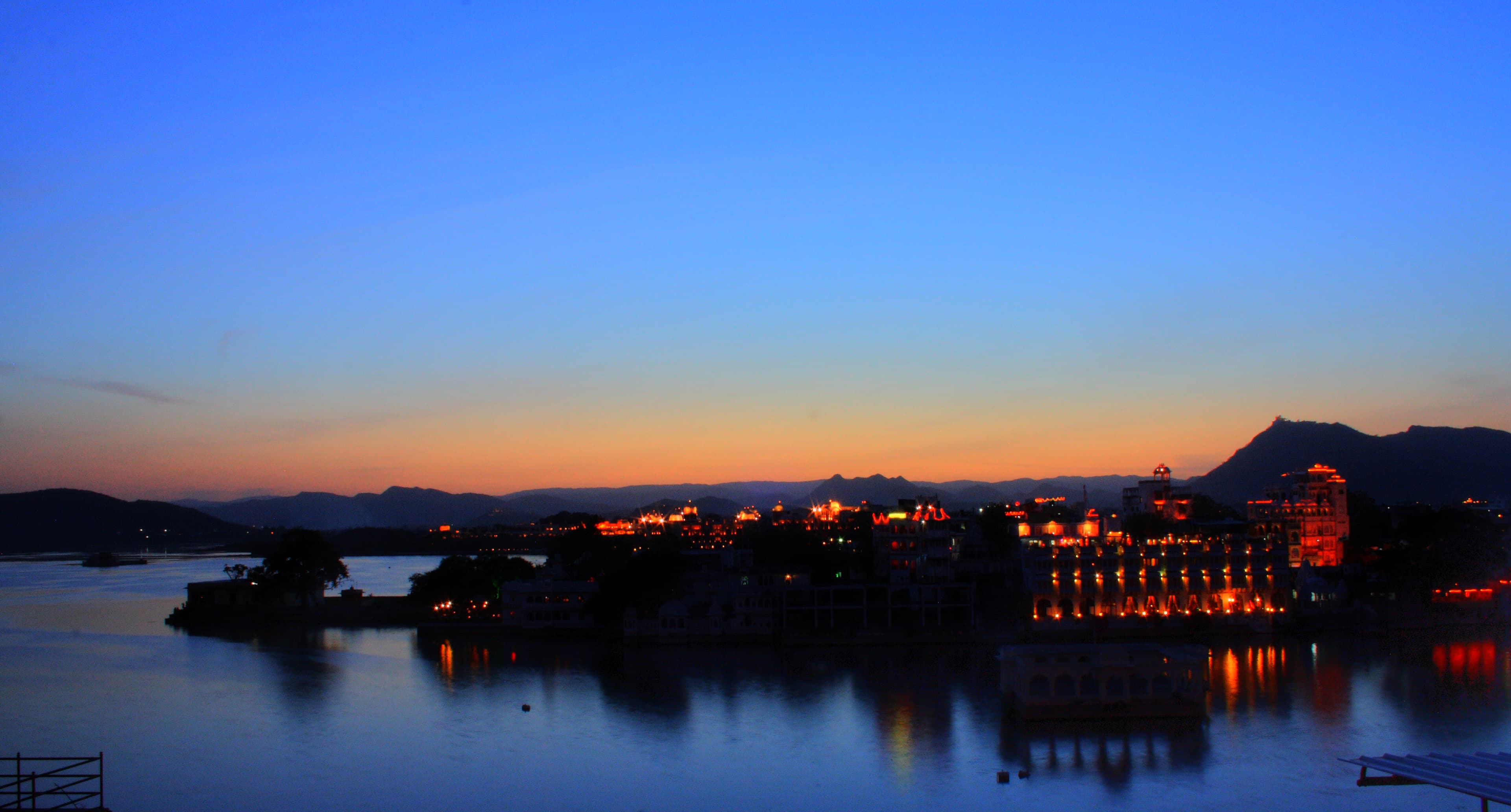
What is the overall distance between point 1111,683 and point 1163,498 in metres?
28.5

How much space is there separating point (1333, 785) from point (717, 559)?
22868 mm

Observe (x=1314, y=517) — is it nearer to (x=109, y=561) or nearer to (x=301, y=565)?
(x=301, y=565)

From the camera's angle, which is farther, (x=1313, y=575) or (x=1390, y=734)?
(x=1313, y=575)

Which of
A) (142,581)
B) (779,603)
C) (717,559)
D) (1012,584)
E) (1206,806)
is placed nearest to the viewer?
(1206,806)

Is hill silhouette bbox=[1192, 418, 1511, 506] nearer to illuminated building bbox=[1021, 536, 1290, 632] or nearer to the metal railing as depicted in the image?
illuminated building bbox=[1021, 536, 1290, 632]

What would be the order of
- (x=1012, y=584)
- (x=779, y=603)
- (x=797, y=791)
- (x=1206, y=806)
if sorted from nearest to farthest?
(x=1206, y=806)
(x=797, y=791)
(x=779, y=603)
(x=1012, y=584)

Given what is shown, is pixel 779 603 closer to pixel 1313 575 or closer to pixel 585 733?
pixel 585 733

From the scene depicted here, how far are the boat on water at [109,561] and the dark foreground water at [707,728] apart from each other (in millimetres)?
57786

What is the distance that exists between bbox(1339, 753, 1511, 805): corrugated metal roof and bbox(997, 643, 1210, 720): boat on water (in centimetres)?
884

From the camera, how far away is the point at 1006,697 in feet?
60.6

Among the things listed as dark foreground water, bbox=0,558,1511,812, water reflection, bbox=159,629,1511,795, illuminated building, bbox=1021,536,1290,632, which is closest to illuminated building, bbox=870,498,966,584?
illuminated building, bbox=1021,536,1290,632

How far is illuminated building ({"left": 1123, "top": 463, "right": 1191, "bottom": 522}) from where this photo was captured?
1704 inches

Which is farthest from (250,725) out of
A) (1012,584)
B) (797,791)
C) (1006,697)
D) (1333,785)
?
(1012,584)

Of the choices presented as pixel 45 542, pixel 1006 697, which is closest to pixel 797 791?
pixel 1006 697
